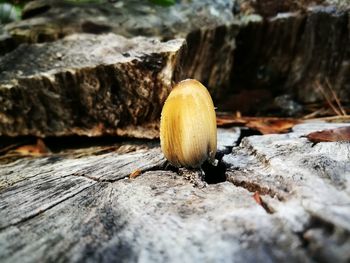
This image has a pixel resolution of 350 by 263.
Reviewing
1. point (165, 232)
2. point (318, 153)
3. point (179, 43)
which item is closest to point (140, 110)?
point (179, 43)

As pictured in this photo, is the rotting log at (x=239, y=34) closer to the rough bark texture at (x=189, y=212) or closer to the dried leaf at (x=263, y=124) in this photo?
the dried leaf at (x=263, y=124)

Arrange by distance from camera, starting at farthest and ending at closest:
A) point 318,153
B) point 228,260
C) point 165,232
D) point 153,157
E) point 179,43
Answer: point 179,43 → point 153,157 → point 318,153 → point 165,232 → point 228,260

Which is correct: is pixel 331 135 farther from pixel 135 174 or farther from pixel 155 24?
pixel 155 24

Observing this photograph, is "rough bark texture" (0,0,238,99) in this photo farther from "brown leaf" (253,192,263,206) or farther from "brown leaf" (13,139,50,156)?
"brown leaf" (253,192,263,206)

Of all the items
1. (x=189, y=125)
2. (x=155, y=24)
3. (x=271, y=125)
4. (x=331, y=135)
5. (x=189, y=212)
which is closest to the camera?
(x=189, y=212)

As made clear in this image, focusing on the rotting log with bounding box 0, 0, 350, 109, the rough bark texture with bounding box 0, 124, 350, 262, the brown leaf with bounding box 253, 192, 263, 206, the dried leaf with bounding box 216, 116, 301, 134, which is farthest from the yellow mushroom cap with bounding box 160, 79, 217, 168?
the rotting log with bounding box 0, 0, 350, 109

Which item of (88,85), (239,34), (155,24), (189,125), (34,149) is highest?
(155,24)

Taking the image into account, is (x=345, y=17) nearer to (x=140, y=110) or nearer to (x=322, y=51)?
(x=322, y=51)

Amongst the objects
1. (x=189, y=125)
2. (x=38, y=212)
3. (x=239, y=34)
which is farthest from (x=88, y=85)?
(x=239, y=34)
